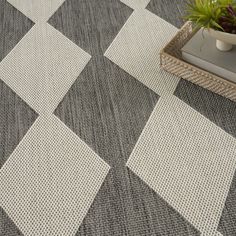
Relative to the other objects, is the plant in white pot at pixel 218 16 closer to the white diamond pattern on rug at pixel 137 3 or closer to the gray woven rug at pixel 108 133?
the gray woven rug at pixel 108 133

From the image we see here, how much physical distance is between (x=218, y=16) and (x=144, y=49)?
0.39 meters

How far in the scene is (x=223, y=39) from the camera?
0.85 meters

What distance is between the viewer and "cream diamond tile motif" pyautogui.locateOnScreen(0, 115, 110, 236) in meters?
0.83

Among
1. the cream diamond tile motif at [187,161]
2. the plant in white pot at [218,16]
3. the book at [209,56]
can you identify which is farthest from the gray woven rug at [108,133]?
the plant in white pot at [218,16]

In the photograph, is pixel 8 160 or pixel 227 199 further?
pixel 8 160

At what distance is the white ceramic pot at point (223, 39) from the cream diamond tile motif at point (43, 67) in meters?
0.47

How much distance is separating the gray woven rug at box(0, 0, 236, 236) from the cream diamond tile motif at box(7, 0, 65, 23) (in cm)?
1

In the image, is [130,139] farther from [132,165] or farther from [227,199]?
[227,199]

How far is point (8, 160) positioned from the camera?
0.94 m

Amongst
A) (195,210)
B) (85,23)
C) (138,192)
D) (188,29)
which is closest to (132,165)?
(138,192)

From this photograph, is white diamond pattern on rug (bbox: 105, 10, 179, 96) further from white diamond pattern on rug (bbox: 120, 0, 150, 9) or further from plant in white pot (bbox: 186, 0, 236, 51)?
plant in white pot (bbox: 186, 0, 236, 51)

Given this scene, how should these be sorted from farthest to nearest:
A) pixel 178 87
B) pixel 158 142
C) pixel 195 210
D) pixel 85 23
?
pixel 85 23, pixel 178 87, pixel 158 142, pixel 195 210

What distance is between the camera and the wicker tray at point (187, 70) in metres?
0.94

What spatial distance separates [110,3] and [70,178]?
794 mm
